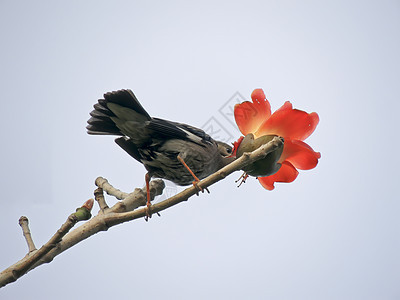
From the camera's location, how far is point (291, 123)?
2.66 m

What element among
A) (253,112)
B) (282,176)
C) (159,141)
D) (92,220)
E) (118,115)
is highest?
(118,115)

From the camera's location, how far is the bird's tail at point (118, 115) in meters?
3.77

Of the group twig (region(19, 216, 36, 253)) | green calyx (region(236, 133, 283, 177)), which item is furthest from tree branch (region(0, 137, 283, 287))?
green calyx (region(236, 133, 283, 177))

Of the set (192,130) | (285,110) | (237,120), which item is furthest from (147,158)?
(285,110)

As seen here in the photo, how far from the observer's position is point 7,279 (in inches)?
82.8

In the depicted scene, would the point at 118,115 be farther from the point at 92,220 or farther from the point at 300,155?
the point at 300,155

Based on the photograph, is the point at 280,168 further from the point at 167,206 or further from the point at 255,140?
the point at 167,206

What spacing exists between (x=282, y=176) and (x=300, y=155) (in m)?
0.28

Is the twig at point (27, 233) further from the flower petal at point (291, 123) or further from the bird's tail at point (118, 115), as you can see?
the flower petal at point (291, 123)

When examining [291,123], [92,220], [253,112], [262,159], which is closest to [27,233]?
[92,220]

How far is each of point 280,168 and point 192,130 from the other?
4.76 feet

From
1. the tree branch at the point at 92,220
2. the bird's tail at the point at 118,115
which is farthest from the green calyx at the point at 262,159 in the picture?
the bird's tail at the point at 118,115

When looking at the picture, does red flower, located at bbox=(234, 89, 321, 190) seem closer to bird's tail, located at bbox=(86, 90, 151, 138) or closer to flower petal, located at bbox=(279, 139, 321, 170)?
flower petal, located at bbox=(279, 139, 321, 170)

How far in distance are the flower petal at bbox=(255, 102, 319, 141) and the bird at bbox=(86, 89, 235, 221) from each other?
4.21 ft
